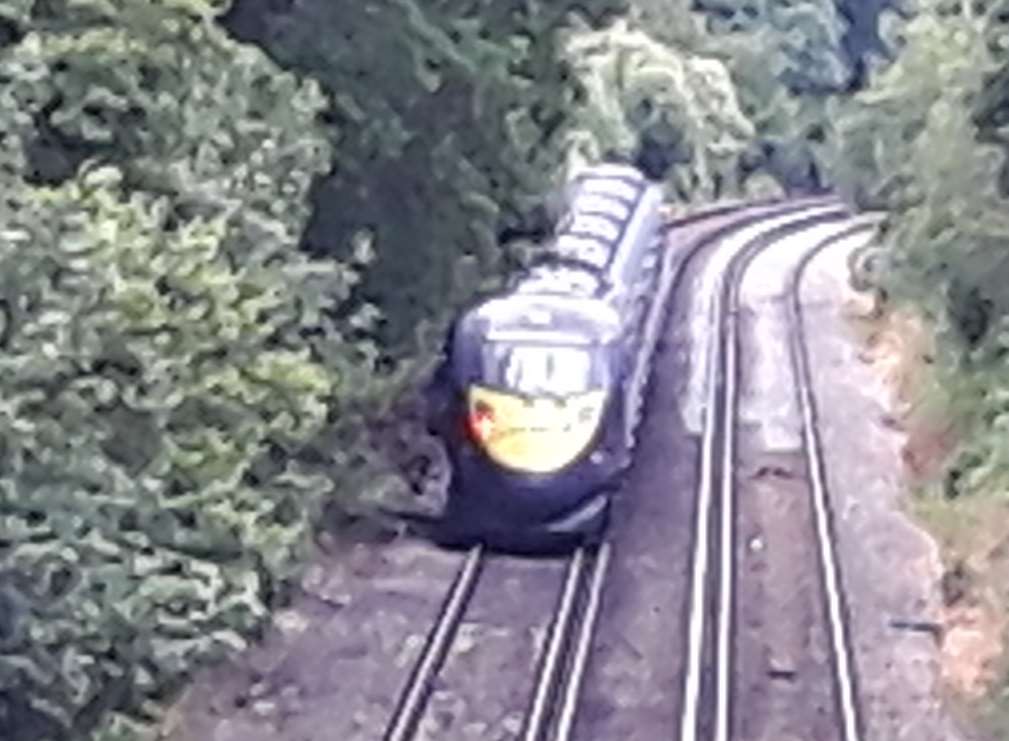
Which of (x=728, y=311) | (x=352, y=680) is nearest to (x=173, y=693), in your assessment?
(x=352, y=680)

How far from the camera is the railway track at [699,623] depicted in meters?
17.1

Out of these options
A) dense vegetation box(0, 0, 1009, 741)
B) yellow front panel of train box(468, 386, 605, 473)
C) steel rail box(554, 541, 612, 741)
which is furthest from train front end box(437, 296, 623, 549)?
dense vegetation box(0, 0, 1009, 741)

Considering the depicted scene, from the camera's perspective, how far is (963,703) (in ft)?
58.3

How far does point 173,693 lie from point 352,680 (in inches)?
59.9

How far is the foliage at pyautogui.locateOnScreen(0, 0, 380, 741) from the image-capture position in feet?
44.4

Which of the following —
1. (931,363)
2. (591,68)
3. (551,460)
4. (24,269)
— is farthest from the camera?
(591,68)

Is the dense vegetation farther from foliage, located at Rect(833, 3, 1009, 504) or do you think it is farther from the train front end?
the train front end

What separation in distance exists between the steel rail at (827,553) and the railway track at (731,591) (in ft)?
0.04

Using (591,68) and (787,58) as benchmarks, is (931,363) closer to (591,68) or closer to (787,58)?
(591,68)

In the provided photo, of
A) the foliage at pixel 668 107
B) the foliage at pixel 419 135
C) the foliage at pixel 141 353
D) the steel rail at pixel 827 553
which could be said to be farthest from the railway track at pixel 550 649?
the foliage at pixel 668 107

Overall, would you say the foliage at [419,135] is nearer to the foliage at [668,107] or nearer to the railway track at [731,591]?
the railway track at [731,591]

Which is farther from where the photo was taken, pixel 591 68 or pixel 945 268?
pixel 591 68

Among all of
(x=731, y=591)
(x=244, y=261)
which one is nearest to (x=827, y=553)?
(x=731, y=591)

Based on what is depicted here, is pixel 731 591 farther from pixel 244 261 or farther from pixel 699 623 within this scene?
pixel 244 261
